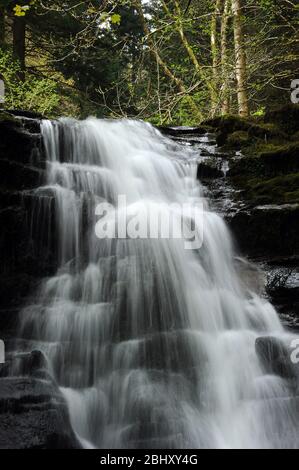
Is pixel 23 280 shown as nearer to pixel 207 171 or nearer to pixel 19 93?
pixel 207 171

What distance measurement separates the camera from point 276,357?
13.8 ft

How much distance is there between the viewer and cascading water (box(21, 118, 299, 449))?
3721mm

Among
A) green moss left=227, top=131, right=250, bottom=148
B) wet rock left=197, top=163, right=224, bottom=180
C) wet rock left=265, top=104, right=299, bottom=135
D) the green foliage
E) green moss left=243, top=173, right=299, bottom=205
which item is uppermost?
the green foliage

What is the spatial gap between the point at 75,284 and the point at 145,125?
4.59 m

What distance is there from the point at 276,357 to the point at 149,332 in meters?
1.29

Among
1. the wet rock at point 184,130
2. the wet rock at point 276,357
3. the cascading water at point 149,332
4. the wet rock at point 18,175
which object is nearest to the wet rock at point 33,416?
the cascading water at point 149,332

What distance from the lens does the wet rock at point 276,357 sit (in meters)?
4.10

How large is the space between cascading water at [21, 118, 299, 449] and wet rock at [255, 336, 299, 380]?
8cm

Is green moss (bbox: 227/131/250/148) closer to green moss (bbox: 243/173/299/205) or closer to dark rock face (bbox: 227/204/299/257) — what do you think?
green moss (bbox: 243/173/299/205)

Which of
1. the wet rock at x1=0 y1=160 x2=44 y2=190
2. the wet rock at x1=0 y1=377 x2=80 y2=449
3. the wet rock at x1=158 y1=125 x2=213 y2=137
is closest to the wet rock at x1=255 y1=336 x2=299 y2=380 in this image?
the wet rock at x1=0 y1=377 x2=80 y2=449

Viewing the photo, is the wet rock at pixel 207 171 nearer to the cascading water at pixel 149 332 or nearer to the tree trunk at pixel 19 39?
the cascading water at pixel 149 332
